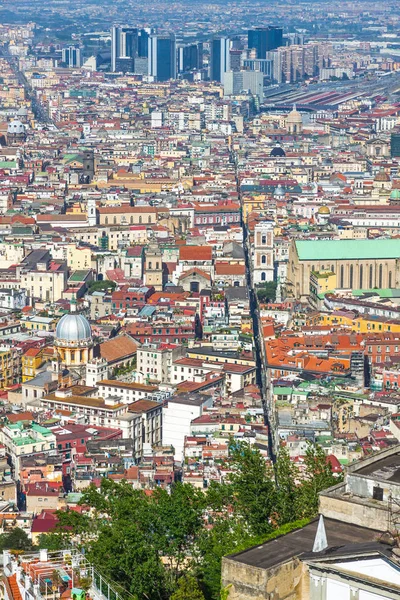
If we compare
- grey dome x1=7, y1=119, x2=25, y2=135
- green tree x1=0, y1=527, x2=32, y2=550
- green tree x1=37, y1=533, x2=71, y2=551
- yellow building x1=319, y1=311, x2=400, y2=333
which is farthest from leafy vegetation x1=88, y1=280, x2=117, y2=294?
grey dome x1=7, y1=119, x2=25, y2=135

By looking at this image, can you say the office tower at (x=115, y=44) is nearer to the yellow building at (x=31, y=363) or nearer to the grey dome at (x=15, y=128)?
the grey dome at (x=15, y=128)

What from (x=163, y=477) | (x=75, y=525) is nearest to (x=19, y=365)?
(x=163, y=477)

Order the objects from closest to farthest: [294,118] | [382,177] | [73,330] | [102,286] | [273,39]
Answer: [73,330], [102,286], [382,177], [294,118], [273,39]

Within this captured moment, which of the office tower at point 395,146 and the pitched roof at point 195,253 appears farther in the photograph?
the office tower at point 395,146

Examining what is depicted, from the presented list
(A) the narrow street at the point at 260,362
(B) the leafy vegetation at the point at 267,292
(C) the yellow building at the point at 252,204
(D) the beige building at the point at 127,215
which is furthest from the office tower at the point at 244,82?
(B) the leafy vegetation at the point at 267,292

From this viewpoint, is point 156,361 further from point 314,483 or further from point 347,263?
point 314,483

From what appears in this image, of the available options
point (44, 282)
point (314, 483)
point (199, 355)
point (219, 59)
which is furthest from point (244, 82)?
point (314, 483)

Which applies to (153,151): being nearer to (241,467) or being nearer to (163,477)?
(163,477)
